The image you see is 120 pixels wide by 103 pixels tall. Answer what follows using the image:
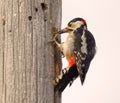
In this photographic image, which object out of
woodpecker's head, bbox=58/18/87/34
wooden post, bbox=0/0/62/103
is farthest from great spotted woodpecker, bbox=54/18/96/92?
wooden post, bbox=0/0/62/103

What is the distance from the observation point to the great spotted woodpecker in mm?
4512

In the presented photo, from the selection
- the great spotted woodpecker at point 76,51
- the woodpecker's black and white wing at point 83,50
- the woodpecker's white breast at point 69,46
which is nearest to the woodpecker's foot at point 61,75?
the great spotted woodpecker at point 76,51

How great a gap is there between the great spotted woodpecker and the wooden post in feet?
0.93

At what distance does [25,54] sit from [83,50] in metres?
1.11

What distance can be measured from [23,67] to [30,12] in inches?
21.6

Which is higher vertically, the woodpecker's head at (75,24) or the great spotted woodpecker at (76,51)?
the woodpecker's head at (75,24)

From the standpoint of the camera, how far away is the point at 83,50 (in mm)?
4809

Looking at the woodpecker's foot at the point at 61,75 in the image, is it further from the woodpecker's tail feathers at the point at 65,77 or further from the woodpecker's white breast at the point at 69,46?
the woodpecker's white breast at the point at 69,46

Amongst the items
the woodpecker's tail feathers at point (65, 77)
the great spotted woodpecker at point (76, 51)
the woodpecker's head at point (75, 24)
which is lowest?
the woodpecker's tail feathers at point (65, 77)

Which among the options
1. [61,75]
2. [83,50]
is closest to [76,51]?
[83,50]

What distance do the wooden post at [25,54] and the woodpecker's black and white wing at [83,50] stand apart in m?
0.63

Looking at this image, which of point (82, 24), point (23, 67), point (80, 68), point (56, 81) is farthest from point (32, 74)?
point (82, 24)

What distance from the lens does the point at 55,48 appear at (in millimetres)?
4332

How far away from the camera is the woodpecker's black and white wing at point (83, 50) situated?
15.3ft
